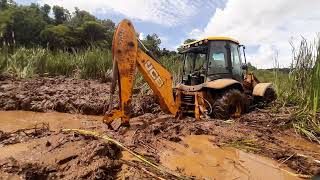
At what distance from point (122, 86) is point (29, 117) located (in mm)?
2925

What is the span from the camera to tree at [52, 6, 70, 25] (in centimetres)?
4298

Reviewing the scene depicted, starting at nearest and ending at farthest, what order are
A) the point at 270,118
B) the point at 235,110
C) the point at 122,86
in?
the point at 122,86
the point at 270,118
the point at 235,110

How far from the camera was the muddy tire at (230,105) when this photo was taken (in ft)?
26.2

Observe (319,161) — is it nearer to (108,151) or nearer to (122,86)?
(108,151)

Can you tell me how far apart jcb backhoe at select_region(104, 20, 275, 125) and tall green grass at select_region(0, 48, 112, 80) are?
14.5ft

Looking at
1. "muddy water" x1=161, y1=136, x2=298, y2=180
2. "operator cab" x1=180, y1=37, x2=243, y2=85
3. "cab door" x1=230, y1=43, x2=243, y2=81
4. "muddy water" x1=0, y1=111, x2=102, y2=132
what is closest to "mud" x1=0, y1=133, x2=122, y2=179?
"muddy water" x1=161, y1=136, x2=298, y2=180

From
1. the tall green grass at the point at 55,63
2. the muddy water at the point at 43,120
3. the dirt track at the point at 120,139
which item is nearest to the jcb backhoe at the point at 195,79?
the dirt track at the point at 120,139

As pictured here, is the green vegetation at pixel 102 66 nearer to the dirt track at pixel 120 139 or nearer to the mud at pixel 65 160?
the dirt track at pixel 120 139

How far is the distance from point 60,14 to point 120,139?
40.9 meters

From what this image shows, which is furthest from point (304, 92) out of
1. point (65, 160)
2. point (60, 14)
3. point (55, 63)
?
point (60, 14)

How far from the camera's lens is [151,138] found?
5402mm

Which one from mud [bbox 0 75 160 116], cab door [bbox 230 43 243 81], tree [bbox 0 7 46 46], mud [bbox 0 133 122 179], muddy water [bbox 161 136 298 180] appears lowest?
muddy water [bbox 161 136 298 180]

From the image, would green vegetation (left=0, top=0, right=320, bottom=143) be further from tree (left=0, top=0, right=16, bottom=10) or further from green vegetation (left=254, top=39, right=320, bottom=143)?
tree (left=0, top=0, right=16, bottom=10)

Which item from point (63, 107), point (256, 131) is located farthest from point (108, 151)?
point (63, 107)
